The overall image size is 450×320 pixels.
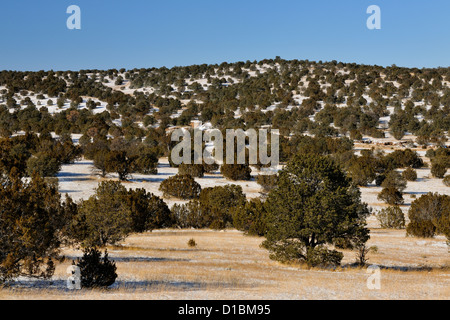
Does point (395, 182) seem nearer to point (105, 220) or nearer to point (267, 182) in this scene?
point (267, 182)

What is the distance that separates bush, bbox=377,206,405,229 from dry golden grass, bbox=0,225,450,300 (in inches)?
364

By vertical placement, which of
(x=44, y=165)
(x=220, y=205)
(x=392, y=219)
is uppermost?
(x=44, y=165)

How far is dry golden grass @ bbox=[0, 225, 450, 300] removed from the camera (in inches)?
443

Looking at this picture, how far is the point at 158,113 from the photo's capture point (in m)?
101

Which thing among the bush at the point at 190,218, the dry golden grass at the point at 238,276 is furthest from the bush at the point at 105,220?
the bush at the point at 190,218

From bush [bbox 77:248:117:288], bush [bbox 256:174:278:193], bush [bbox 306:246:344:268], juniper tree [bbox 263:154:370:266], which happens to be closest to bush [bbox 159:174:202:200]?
bush [bbox 256:174:278:193]

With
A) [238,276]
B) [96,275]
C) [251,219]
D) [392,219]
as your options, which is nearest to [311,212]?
[238,276]

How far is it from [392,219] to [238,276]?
991 inches

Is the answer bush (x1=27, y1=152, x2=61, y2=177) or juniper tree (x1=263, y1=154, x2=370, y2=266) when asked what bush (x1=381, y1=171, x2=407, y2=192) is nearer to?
juniper tree (x1=263, y1=154, x2=370, y2=266)

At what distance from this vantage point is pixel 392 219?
3516 cm

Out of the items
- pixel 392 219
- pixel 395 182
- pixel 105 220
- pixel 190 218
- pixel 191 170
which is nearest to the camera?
pixel 105 220

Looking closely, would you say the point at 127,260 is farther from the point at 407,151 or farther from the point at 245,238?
the point at 407,151
